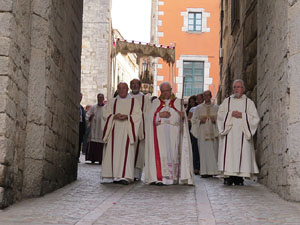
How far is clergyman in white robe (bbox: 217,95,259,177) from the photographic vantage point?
1027cm

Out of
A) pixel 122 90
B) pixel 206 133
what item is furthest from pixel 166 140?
pixel 206 133

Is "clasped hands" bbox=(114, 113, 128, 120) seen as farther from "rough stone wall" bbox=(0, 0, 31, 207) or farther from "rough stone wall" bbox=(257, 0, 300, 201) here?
"rough stone wall" bbox=(0, 0, 31, 207)

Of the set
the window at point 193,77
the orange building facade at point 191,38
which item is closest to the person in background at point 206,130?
the orange building facade at point 191,38

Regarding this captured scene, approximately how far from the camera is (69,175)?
10.3 m

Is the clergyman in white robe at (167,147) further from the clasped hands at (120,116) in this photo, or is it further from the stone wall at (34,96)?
the stone wall at (34,96)

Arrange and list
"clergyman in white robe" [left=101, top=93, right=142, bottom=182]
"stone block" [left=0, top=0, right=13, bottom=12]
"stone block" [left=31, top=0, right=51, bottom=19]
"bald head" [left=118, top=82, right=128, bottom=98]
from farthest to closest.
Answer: "bald head" [left=118, top=82, right=128, bottom=98] → "clergyman in white robe" [left=101, top=93, right=142, bottom=182] → "stone block" [left=31, top=0, right=51, bottom=19] → "stone block" [left=0, top=0, right=13, bottom=12]

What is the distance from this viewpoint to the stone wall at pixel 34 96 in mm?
6902

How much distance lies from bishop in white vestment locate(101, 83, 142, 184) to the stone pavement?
0.63m

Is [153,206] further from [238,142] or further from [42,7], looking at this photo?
[238,142]

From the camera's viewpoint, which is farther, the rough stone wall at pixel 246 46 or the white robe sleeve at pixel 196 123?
the white robe sleeve at pixel 196 123

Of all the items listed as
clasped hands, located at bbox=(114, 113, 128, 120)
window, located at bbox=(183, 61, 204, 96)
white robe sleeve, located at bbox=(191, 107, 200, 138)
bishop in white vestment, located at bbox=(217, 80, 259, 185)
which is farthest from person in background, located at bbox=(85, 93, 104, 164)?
window, located at bbox=(183, 61, 204, 96)

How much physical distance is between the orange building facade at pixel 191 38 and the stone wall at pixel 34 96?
2160 cm

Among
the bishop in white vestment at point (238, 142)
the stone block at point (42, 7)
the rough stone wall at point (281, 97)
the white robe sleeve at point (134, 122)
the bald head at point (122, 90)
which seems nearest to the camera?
the rough stone wall at point (281, 97)

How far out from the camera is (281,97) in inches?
333
